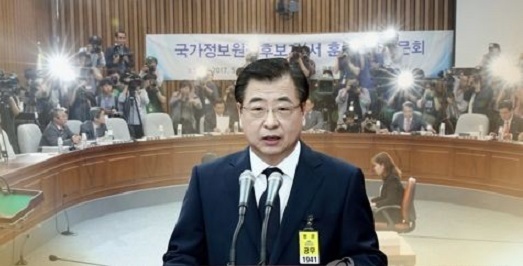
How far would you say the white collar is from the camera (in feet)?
4.73

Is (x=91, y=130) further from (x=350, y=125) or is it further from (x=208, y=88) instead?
(x=350, y=125)

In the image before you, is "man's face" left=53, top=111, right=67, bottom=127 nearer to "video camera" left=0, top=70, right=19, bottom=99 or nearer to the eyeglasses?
"video camera" left=0, top=70, right=19, bottom=99

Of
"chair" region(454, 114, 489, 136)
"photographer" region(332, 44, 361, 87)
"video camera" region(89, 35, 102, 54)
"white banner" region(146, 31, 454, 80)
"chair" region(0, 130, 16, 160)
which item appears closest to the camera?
"chair" region(0, 130, 16, 160)

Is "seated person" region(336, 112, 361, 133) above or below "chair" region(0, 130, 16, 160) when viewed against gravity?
above

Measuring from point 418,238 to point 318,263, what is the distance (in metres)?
3.13

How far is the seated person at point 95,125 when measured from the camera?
398cm

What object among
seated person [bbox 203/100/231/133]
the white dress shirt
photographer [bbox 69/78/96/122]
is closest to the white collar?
the white dress shirt

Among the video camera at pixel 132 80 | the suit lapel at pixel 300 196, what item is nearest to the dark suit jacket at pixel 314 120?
the video camera at pixel 132 80

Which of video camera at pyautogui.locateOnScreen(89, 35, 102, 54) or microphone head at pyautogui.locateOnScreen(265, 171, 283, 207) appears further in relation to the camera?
video camera at pyautogui.locateOnScreen(89, 35, 102, 54)

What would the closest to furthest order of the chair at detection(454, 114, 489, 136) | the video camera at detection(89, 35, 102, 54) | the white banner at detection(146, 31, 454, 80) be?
the video camera at detection(89, 35, 102, 54)
the white banner at detection(146, 31, 454, 80)
the chair at detection(454, 114, 489, 136)

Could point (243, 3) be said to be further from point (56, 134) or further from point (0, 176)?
point (0, 176)

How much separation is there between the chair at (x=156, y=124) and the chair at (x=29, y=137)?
0.76 meters

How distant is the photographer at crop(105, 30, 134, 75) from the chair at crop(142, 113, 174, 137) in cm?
38

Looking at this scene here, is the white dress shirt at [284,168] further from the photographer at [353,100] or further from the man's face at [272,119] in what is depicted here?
the photographer at [353,100]
